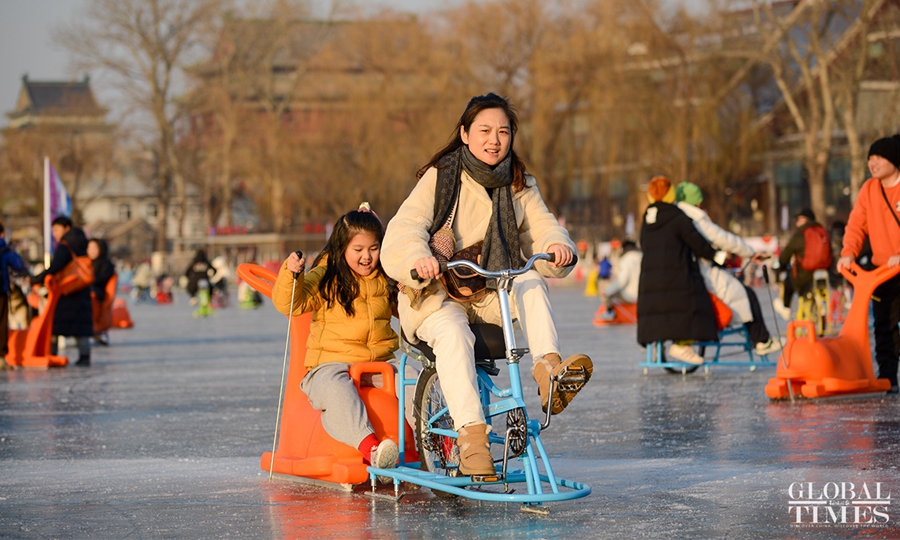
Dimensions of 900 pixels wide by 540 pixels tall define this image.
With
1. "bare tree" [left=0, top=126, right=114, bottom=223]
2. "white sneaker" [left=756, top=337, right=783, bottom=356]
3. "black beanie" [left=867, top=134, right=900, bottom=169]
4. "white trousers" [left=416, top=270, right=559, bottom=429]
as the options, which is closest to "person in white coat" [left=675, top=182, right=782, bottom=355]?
"white sneaker" [left=756, top=337, right=783, bottom=356]

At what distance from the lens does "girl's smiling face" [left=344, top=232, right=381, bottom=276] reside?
6414mm

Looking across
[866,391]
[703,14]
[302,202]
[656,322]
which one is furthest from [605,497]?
[302,202]

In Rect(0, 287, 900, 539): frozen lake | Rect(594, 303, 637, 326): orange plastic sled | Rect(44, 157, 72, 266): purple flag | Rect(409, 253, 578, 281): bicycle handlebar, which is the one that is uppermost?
Rect(44, 157, 72, 266): purple flag

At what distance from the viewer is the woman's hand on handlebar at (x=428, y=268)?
523cm

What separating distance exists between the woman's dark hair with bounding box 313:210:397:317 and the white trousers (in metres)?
0.97

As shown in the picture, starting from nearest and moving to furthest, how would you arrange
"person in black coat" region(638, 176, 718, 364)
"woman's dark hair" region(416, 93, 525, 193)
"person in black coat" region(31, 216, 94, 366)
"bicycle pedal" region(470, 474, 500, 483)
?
"bicycle pedal" region(470, 474, 500, 483)
"woman's dark hair" region(416, 93, 525, 193)
"person in black coat" region(638, 176, 718, 364)
"person in black coat" region(31, 216, 94, 366)

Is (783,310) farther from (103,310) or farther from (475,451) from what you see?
(475,451)

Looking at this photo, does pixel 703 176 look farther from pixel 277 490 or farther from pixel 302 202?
pixel 277 490

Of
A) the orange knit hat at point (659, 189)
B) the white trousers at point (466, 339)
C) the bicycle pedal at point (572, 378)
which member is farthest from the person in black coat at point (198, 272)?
the bicycle pedal at point (572, 378)

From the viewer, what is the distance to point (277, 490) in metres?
6.29

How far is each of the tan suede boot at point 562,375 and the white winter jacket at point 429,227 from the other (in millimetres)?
393

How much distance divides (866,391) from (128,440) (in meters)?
4.97

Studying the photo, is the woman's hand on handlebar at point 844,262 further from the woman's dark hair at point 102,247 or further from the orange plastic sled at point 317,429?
the woman's dark hair at point 102,247

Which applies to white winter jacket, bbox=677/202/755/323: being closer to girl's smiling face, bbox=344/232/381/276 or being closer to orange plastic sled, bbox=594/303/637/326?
girl's smiling face, bbox=344/232/381/276
